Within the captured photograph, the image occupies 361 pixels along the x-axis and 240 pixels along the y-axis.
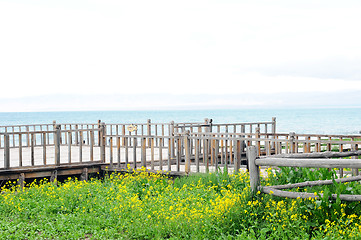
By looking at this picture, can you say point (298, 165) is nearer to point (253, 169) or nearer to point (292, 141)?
point (253, 169)

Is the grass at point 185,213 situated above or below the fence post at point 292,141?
below

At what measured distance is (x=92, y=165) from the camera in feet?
48.7

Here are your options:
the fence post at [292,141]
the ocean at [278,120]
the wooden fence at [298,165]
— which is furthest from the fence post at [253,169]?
the ocean at [278,120]

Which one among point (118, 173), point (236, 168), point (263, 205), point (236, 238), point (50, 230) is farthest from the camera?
point (118, 173)

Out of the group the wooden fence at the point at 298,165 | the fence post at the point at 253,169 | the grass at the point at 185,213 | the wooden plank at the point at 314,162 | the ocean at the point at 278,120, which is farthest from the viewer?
the ocean at the point at 278,120

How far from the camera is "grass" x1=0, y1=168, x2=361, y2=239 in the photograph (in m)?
7.01

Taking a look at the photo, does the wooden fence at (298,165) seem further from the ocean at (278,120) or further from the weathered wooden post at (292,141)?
the ocean at (278,120)

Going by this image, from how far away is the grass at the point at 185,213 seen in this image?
7.01 m

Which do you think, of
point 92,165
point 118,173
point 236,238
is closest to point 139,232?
point 236,238

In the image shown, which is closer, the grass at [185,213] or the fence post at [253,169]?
the grass at [185,213]

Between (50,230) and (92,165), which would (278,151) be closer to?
(92,165)

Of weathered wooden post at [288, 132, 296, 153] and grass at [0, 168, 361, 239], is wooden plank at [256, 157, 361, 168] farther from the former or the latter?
weathered wooden post at [288, 132, 296, 153]

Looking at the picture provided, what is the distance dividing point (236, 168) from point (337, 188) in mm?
5086

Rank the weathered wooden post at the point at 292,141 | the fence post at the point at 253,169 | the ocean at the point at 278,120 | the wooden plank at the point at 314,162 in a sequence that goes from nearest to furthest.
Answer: the wooden plank at the point at 314,162 → the fence post at the point at 253,169 → the weathered wooden post at the point at 292,141 → the ocean at the point at 278,120
